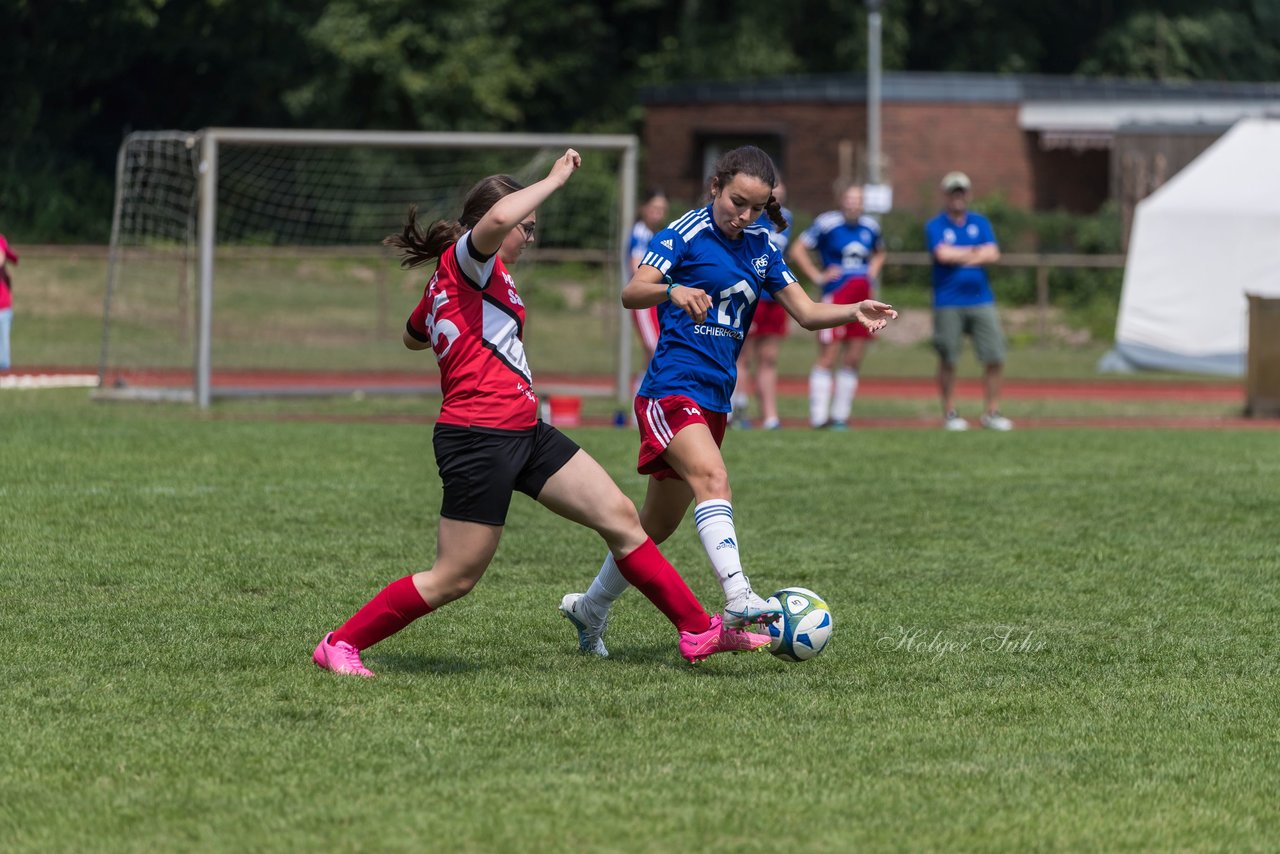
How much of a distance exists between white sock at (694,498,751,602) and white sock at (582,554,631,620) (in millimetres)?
359

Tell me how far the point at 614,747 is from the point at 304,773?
0.89m

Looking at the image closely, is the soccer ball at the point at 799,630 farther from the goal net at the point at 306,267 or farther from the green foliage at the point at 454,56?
the green foliage at the point at 454,56

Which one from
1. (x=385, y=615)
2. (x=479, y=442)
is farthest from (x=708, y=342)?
(x=385, y=615)

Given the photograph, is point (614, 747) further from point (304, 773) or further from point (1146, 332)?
point (1146, 332)

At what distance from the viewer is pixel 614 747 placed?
5.00 m

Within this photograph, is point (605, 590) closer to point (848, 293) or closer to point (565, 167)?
point (565, 167)

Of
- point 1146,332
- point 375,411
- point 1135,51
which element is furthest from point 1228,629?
point 1135,51

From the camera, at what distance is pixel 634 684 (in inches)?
230

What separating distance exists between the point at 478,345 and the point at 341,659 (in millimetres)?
1155

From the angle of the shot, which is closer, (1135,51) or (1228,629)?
(1228,629)

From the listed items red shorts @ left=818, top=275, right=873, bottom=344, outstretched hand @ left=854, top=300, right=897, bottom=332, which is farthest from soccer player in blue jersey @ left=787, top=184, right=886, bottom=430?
outstretched hand @ left=854, top=300, right=897, bottom=332

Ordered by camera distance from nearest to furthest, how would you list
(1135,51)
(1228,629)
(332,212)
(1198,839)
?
(1198,839) → (1228,629) → (332,212) → (1135,51)

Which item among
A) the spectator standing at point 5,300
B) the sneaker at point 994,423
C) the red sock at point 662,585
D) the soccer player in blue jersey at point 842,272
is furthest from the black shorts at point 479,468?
the spectator standing at point 5,300

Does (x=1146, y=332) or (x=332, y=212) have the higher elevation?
(x=332, y=212)
